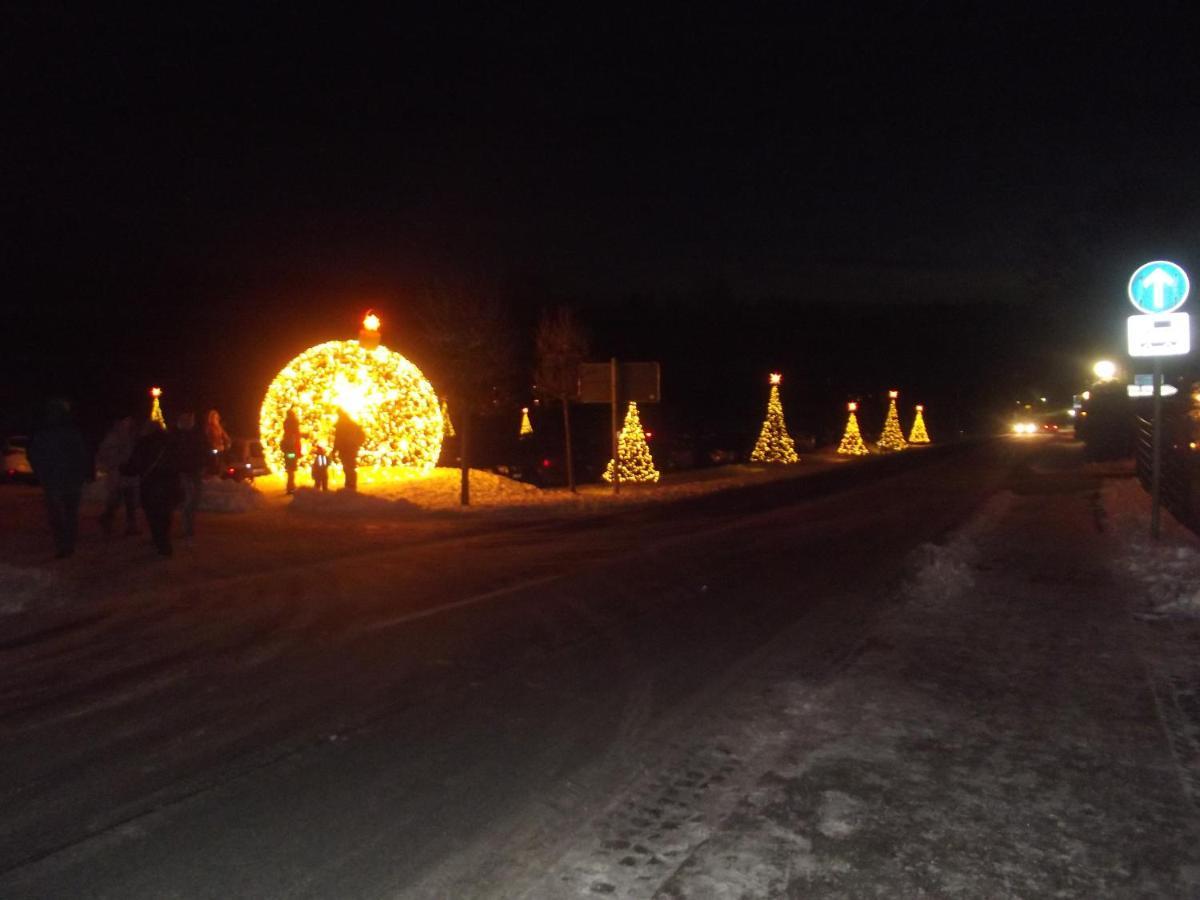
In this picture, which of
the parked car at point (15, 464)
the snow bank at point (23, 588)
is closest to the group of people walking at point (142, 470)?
the snow bank at point (23, 588)

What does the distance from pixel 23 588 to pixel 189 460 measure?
3.29m

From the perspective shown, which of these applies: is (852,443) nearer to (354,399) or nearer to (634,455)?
(634,455)

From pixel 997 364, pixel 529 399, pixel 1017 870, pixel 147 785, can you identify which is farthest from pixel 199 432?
pixel 997 364

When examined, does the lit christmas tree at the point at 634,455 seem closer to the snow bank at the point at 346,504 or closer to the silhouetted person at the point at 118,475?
the snow bank at the point at 346,504

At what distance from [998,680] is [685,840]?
145 inches

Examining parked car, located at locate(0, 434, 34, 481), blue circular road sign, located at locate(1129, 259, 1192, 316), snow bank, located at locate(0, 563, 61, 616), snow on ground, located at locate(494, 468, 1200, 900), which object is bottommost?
snow on ground, located at locate(494, 468, 1200, 900)

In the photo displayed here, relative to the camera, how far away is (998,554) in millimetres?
13812

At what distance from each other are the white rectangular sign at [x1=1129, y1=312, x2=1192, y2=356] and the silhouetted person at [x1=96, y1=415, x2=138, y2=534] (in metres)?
13.2

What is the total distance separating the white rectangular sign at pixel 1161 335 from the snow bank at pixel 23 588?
12.7 meters

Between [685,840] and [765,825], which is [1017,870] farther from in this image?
[685,840]

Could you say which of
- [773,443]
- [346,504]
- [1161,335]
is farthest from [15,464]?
[1161,335]

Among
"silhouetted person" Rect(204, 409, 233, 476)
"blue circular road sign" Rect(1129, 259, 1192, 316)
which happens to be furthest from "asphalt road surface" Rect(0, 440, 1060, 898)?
"silhouetted person" Rect(204, 409, 233, 476)

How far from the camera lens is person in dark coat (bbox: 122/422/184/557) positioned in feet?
42.6

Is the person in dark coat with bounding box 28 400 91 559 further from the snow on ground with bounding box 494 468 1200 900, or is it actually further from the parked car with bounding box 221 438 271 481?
the parked car with bounding box 221 438 271 481
